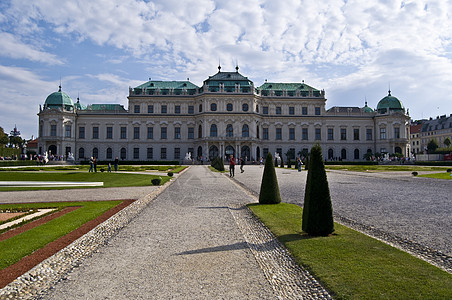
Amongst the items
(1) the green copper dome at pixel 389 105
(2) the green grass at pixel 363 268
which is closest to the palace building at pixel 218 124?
(1) the green copper dome at pixel 389 105

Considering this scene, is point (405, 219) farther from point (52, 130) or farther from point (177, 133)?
point (52, 130)

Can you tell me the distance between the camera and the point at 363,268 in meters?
4.96

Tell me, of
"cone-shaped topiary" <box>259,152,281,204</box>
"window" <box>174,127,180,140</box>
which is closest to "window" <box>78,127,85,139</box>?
"window" <box>174,127,180,140</box>

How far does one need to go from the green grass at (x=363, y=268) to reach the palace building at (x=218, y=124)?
2163 inches

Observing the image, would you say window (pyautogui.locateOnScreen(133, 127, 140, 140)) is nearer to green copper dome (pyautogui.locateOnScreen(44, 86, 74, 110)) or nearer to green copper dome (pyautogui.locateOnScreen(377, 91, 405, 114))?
green copper dome (pyautogui.locateOnScreen(44, 86, 74, 110))

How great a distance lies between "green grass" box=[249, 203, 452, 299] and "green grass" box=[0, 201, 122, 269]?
4.86 metres

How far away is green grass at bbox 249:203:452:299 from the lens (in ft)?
13.7

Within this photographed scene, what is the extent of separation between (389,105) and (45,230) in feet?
231

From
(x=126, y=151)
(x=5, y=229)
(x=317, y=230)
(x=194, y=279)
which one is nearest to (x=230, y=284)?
(x=194, y=279)

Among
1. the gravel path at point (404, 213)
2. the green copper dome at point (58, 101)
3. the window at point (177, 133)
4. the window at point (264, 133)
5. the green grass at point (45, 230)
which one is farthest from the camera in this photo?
the window at point (264, 133)

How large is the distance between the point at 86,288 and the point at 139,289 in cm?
76

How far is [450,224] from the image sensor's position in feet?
27.0

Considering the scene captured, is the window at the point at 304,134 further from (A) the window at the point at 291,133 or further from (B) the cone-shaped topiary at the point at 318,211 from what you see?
(B) the cone-shaped topiary at the point at 318,211

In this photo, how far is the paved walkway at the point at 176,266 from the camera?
4.50 m
